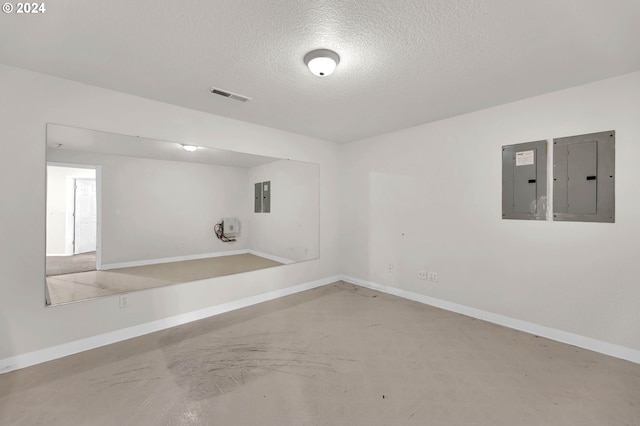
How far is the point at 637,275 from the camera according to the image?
7.32 feet

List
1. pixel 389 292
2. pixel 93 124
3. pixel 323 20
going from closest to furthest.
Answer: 1. pixel 323 20
2. pixel 93 124
3. pixel 389 292

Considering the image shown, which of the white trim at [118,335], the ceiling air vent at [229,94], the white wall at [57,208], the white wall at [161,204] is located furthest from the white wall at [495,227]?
the white wall at [57,208]

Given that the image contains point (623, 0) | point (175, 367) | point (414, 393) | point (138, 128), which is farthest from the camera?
point (138, 128)

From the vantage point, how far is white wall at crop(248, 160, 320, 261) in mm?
3688

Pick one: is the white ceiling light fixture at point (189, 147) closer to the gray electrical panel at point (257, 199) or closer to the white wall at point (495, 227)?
the gray electrical panel at point (257, 199)

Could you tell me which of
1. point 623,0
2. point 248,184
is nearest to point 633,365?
point 623,0

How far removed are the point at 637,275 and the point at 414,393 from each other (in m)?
2.17

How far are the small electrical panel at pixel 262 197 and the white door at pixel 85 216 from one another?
1676mm

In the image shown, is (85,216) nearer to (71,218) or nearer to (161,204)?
(71,218)

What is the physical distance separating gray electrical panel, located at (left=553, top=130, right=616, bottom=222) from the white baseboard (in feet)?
3.61

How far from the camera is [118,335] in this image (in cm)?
256

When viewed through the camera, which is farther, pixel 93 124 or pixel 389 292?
pixel 389 292

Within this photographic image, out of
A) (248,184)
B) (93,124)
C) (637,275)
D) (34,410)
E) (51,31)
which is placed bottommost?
(34,410)

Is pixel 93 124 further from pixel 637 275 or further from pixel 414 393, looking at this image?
pixel 637 275
